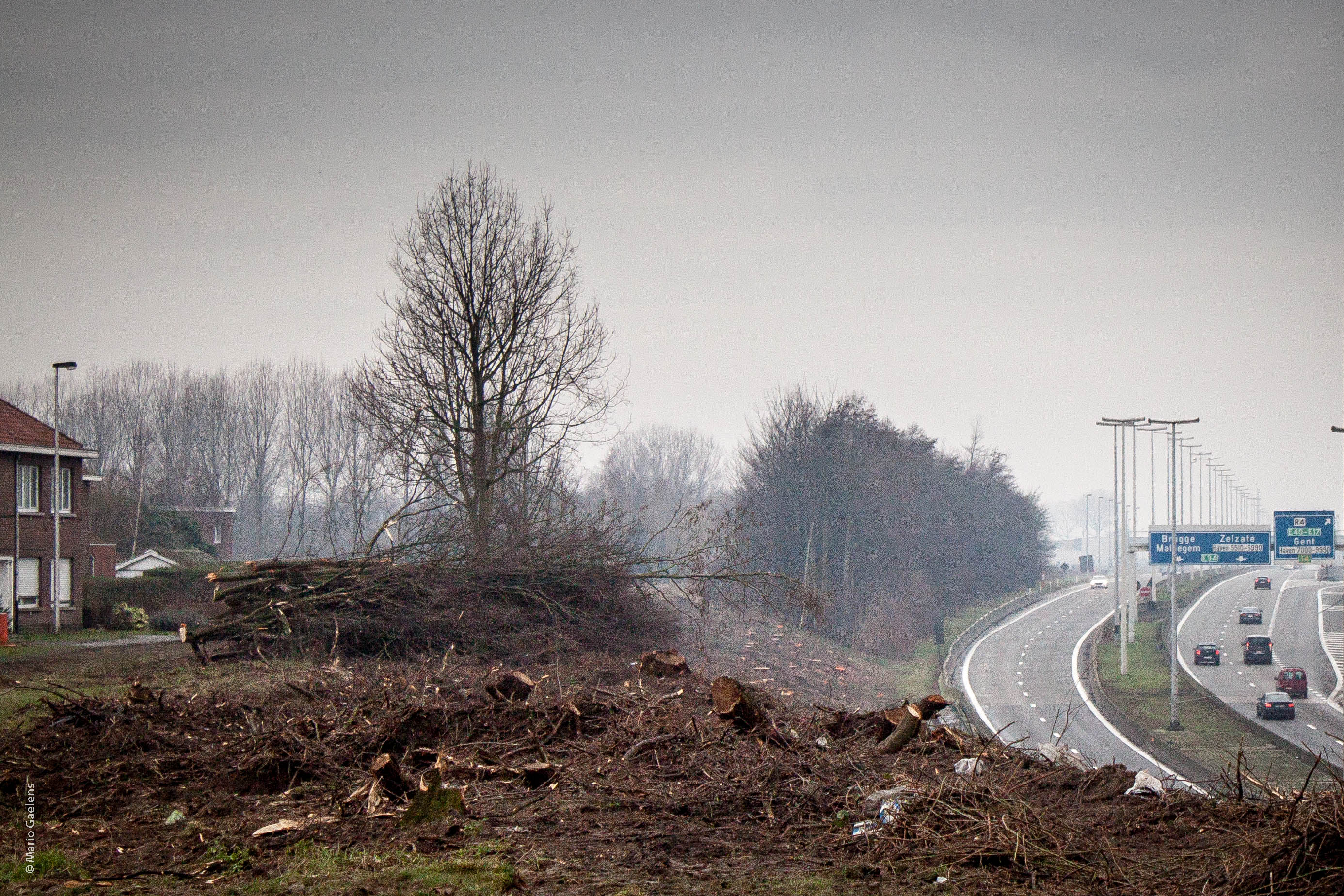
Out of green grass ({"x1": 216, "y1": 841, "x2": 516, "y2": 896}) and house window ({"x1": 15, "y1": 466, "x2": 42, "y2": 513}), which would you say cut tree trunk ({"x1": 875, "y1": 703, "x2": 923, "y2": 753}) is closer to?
green grass ({"x1": 216, "y1": 841, "x2": 516, "y2": 896})

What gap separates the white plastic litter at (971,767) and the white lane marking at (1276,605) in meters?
55.3

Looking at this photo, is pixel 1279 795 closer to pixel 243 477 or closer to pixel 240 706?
pixel 240 706

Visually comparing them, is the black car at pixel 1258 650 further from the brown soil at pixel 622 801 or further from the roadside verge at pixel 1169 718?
the brown soil at pixel 622 801

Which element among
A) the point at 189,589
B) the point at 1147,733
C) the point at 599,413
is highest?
the point at 599,413

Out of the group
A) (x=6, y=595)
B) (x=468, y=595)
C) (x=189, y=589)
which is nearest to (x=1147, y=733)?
(x=468, y=595)

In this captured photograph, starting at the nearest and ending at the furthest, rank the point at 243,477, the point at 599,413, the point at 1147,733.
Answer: the point at 599,413
the point at 1147,733
the point at 243,477

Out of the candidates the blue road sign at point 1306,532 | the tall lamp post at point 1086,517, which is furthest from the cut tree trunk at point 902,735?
the tall lamp post at point 1086,517

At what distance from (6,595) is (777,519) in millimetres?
34718

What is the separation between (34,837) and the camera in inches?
264

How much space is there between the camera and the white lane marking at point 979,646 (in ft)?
111

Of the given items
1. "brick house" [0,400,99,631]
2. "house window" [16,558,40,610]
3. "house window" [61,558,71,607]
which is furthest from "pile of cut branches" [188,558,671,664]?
"house window" [61,558,71,607]

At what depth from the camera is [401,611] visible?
15.9 metres

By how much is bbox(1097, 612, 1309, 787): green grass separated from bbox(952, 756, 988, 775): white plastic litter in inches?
720

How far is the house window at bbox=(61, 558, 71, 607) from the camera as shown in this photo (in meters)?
30.5
